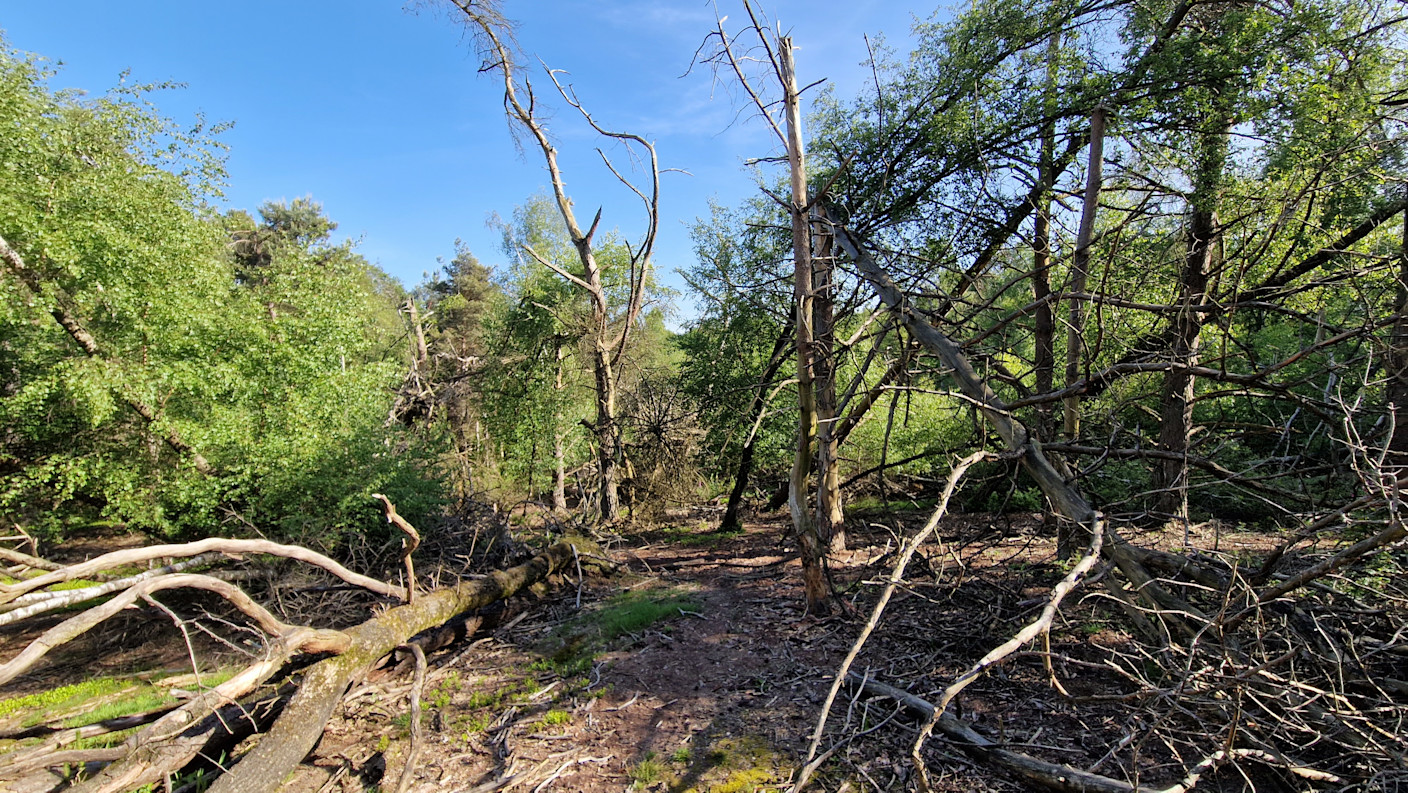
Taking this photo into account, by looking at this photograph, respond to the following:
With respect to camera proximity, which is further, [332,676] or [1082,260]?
[1082,260]

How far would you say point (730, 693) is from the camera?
15.2 ft

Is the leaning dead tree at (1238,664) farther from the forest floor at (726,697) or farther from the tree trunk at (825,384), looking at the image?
the tree trunk at (825,384)

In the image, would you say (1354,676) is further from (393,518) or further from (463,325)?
(463,325)

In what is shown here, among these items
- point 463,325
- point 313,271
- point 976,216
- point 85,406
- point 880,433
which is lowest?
point 880,433

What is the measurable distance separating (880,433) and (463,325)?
20.4 metres

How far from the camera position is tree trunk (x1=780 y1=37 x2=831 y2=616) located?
209 inches

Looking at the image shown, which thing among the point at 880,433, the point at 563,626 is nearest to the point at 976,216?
the point at 880,433

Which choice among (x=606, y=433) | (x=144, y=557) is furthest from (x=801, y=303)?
(x=606, y=433)

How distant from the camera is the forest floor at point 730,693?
364cm

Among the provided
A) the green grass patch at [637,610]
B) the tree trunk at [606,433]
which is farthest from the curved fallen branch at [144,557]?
the tree trunk at [606,433]

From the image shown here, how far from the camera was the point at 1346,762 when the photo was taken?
284cm

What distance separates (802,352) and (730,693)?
285 centimetres

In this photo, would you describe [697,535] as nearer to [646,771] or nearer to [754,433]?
[754,433]

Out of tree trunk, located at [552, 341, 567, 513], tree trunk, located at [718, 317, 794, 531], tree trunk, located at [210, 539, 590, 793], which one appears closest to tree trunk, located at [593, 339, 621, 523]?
tree trunk, located at [552, 341, 567, 513]
